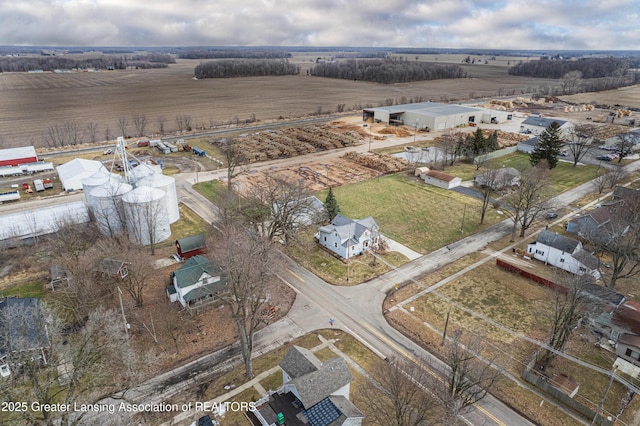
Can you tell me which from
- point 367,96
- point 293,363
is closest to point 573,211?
point 293,363

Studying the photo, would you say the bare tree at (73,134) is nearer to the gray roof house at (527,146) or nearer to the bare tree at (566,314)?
the bare tree at (566,314)

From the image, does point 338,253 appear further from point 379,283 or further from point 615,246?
point 615,246

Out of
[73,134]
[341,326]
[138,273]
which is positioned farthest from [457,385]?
[73,134]

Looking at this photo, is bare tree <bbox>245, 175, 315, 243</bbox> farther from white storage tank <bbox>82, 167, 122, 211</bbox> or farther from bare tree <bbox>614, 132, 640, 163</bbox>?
bare tree <bbox>614, 132, 640, 163</bbox>

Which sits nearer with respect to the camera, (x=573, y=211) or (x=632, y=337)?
(x=632, y=337)

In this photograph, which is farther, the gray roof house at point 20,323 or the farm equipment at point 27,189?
the farm equipment at point 27,189

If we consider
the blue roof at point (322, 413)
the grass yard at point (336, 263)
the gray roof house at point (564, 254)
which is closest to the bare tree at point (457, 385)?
the blue roof at point (322, 413)

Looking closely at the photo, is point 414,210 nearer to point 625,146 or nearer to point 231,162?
point 231,162

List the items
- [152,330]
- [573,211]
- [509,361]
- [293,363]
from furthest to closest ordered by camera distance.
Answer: [573,211]
[152,330]
[509,361]
[293,363]
